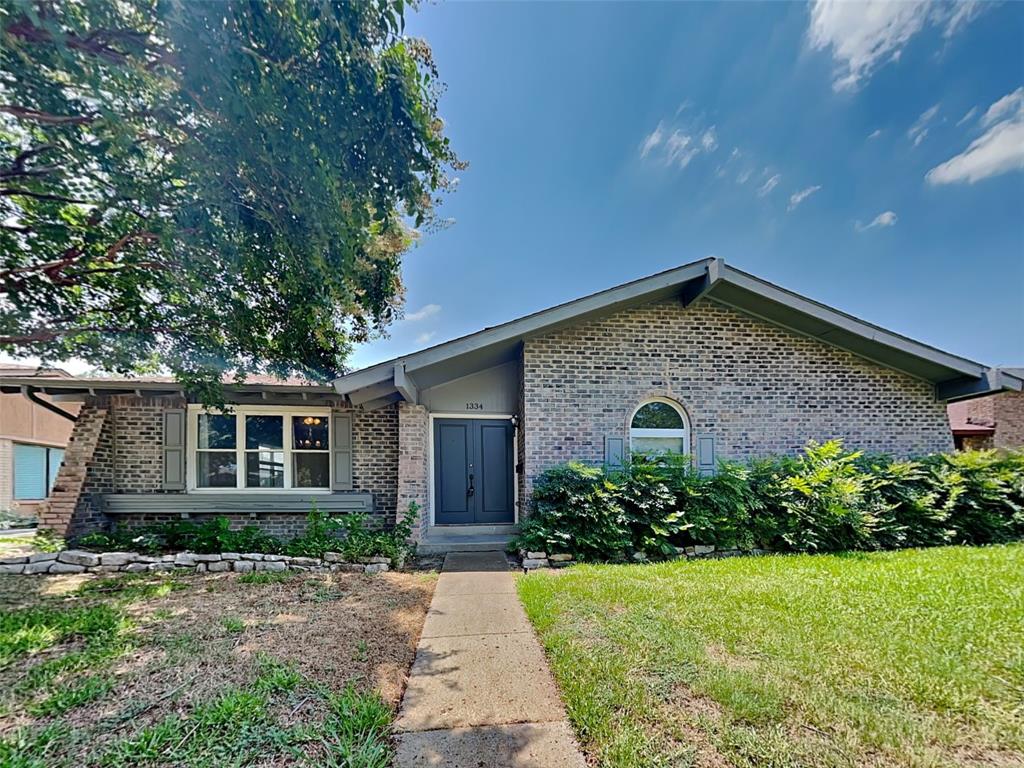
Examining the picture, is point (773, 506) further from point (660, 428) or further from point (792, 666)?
point (792, 666)

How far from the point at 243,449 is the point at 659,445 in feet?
25.8

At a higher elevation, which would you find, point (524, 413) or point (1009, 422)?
point (524, 413)

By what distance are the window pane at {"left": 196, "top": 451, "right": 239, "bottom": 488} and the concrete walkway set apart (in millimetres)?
5677

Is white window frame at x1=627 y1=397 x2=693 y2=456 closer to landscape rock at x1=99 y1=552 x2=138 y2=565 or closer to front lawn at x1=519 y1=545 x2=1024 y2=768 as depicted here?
front lawn at x1=519 y1=545 x2=1024 y2=768

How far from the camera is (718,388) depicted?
822cm

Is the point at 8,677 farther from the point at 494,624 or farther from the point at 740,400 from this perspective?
the point at 740,400

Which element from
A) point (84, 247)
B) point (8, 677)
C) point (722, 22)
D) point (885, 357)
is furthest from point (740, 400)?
point (84, 247)

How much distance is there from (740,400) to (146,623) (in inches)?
361

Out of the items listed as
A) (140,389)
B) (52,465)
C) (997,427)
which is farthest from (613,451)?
(52,465)

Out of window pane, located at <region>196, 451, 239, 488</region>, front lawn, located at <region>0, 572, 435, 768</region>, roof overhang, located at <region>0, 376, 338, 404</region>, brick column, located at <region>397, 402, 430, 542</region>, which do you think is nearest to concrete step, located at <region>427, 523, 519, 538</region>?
brick column, located at <region>397, 402, 430, 542</region>

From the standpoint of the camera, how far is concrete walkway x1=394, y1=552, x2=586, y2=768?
89.7 inches

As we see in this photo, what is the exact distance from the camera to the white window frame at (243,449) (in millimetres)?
7902

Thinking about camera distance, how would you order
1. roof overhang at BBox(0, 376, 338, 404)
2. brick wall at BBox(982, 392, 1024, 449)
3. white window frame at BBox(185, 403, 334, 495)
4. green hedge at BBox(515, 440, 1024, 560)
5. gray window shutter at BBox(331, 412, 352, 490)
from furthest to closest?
1. brick wall at BBox(982, 392, 1024, 449)
2. gray window shutter at BBox(331, 412, 352, 490)
3. white window frame at BBox(185, 403, 334, 495)
4. roof overhang at BBox(0, 376, 338, 404)
5. green hedge at BBox(515, 440, 1024, 560)

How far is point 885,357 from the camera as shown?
8.33 m
